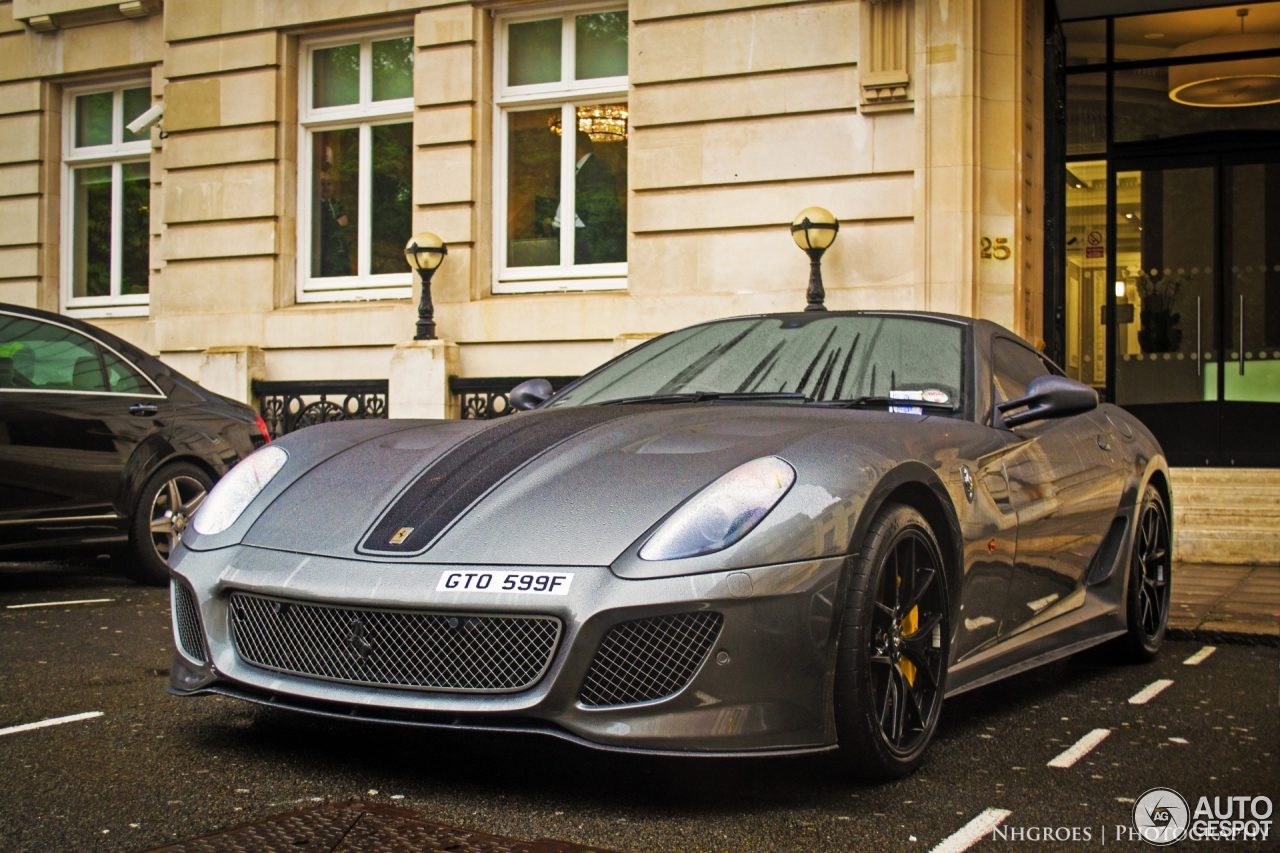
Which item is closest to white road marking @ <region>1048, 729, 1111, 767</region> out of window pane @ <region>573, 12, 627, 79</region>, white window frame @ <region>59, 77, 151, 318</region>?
window pane @ <region>573, 12, 627, 79</region>

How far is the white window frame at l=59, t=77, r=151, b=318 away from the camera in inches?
621

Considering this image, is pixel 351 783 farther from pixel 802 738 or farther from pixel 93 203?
pixel 93 203

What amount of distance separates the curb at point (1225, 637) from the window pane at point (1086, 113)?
23.8ft

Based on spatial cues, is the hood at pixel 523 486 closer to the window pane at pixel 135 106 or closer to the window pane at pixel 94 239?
the window pane at pixel 135 106

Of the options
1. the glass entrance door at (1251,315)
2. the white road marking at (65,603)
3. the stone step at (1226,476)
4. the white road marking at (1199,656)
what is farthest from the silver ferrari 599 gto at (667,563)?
the glass entrance door at (1251,315)

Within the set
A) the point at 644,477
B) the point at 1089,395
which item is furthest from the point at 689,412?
the point at 1089,395

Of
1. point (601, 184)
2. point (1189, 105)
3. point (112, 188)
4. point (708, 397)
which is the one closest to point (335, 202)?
point (601, 184)

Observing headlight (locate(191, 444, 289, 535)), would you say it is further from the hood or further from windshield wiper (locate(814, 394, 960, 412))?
windshield wiper (locate(814, 394, 960, 412))

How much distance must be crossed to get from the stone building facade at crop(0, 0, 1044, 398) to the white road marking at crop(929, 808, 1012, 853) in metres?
8.09

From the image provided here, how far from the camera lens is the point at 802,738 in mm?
3205

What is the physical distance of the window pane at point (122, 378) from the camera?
25.1ft

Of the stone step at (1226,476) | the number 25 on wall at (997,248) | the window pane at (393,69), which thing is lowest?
the stone step at (1226,476)

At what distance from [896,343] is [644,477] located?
4.77 feet

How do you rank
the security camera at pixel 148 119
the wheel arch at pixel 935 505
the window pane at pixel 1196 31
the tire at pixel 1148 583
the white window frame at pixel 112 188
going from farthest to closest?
the white window frame at pixel 112 188, the security camera at pixel 148 119, the window pane at pixel 1196 31, the tire at pixel 1148 583, the wheel arch at pixel 935 505
